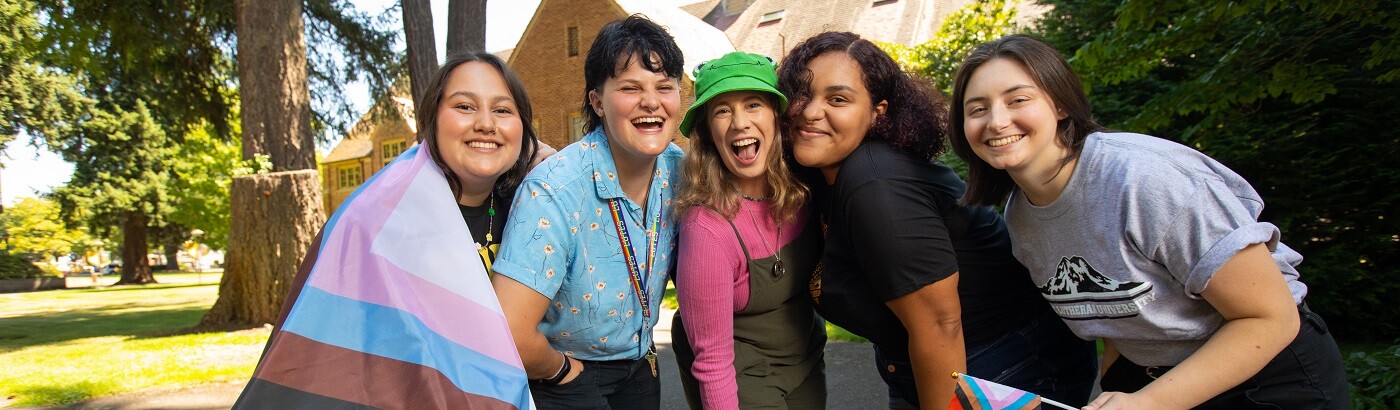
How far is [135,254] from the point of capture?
33781 millimetres

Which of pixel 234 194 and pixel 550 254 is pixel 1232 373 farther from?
pixel 234 194

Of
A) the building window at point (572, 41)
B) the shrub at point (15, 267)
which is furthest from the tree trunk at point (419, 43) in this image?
the shrub at point (15, 267)

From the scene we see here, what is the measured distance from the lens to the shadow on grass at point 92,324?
1094 centimetres

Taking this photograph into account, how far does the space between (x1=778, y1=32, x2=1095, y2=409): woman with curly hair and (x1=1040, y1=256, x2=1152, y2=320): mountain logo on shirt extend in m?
0.28

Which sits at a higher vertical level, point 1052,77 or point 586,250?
point 1052,77

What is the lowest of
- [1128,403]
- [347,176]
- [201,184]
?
[1128,403]

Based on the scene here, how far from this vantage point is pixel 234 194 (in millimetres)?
10000

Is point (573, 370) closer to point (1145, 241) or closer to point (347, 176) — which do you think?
point (1145, 241)

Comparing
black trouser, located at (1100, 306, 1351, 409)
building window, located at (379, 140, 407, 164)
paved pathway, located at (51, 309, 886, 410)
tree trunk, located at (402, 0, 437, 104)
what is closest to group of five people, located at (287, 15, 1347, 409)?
black trouser, located at (1100, 306, 1351, 409)

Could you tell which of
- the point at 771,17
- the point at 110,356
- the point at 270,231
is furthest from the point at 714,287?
the point at 771,17

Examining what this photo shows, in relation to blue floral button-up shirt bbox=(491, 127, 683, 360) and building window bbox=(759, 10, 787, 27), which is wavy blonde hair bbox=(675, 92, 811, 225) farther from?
building window bbox=(759, 10, 787, 27)

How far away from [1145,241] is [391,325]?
73.2 inches

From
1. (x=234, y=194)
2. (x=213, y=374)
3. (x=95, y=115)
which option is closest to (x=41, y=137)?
(x=95, y=115)

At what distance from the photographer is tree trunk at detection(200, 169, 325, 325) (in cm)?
992
